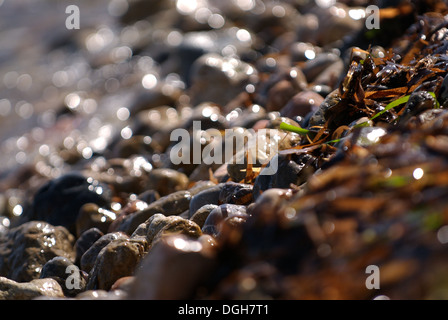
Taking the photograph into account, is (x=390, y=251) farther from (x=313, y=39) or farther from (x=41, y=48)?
(x=41, y=48)

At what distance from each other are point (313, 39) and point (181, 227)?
399cm

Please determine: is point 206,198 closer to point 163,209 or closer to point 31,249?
point 163,209

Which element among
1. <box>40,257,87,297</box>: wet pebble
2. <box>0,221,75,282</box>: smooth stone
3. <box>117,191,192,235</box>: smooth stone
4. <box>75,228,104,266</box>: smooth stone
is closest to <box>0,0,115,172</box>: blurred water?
<box>0,221,75,282</box>: smooth stone

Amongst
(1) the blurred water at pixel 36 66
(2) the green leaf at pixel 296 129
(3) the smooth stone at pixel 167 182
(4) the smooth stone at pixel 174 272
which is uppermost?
(1) the blurred water at pixel 36 66

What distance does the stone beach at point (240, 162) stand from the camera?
1.77 m

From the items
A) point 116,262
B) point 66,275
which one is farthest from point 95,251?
point 116,262

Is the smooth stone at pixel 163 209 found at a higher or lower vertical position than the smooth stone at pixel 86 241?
higher

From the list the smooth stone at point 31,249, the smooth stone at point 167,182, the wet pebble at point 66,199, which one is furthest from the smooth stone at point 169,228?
the wet pebble at point 66,199

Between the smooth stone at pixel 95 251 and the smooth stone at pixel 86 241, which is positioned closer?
the smooth stone at pixel 95 251

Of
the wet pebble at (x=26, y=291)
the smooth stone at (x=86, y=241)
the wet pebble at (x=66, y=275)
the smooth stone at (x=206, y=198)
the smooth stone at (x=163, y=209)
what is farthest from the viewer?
the smooth stone at (x=86, y=241)

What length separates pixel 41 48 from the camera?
1223 cm

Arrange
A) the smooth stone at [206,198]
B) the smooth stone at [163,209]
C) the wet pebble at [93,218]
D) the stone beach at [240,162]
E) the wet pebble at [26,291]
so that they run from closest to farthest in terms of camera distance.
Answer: the stone beach at [240,162] < the wet pebble at [26,291] < the smooth stone at [206,198] < the smooth stone at [163,209] < the wet pebble at [93,218]

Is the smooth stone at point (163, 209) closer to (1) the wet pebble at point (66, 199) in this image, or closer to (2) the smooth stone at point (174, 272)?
(1) the wet pebble at point (66, 199)

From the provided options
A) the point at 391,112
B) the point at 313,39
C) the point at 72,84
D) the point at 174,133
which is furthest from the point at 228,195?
the point at 72,84
